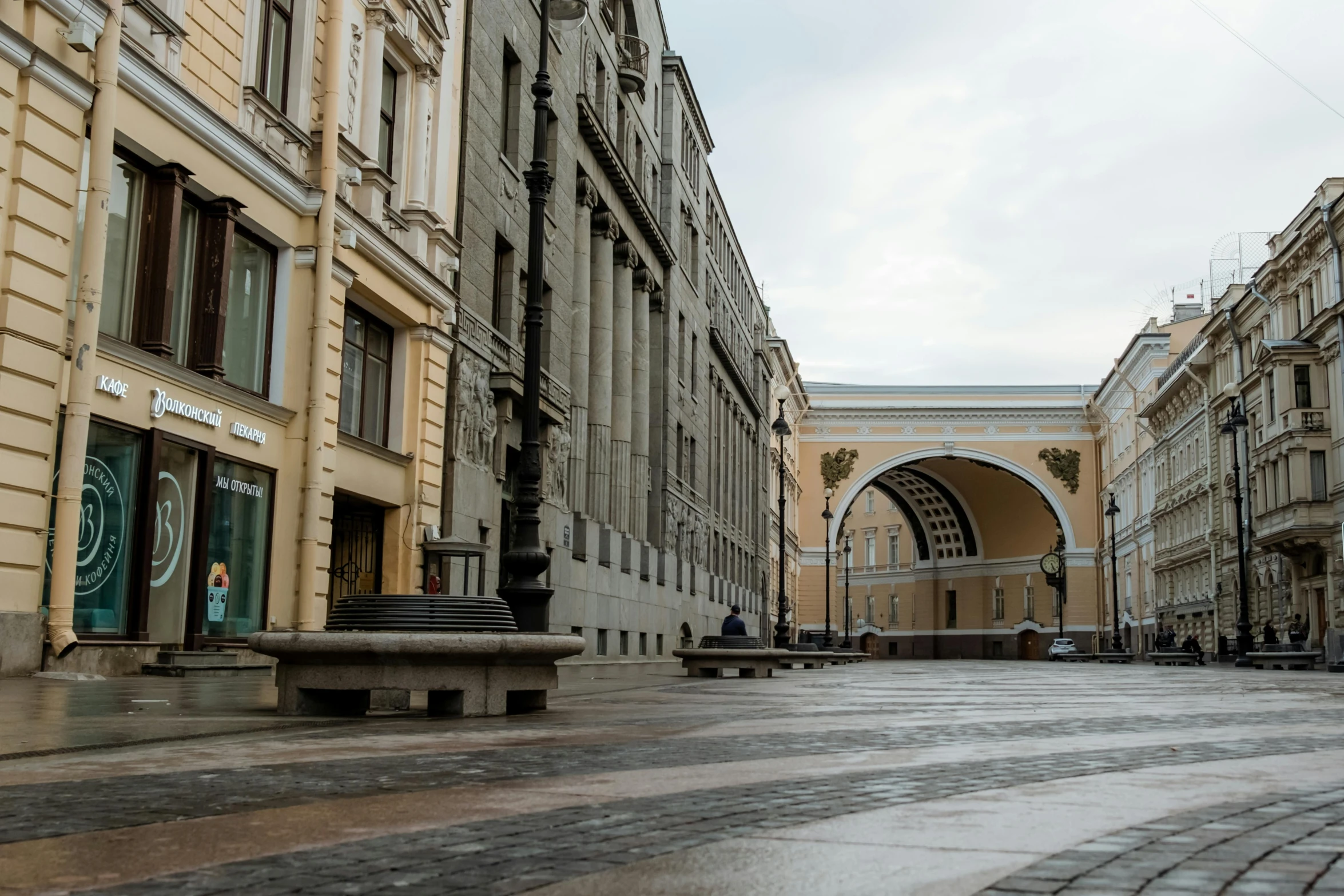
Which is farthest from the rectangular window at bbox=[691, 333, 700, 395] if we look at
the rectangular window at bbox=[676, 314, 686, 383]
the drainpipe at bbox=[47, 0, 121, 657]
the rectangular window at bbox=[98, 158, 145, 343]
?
the drainpipe at bbox=[47, 0, 121, 657]

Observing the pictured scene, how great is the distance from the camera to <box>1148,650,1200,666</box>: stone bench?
4897 cm

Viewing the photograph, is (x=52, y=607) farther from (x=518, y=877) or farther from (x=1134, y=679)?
(x=1134, y=679)

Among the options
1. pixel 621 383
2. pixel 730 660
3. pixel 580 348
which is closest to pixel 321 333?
pixel 730 660

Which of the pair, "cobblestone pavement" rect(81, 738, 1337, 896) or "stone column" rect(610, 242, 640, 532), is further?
"stone column" rect(610, 242, 640, 532)

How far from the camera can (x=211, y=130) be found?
49.3 feet

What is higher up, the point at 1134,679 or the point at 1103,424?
the point at 1103,424

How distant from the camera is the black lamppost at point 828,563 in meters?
54.9

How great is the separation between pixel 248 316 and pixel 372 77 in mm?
4362

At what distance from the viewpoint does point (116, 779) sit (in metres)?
5.12

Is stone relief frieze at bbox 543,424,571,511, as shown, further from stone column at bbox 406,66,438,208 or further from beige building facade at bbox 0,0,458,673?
stone column at bbox 406,66,438,208

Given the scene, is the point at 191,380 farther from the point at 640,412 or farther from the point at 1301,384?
the point at 1301,384

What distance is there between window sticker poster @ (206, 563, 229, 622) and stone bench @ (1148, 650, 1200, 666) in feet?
128

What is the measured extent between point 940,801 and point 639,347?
32.3 m

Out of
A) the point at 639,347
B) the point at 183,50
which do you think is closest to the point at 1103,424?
the point at 639,347
